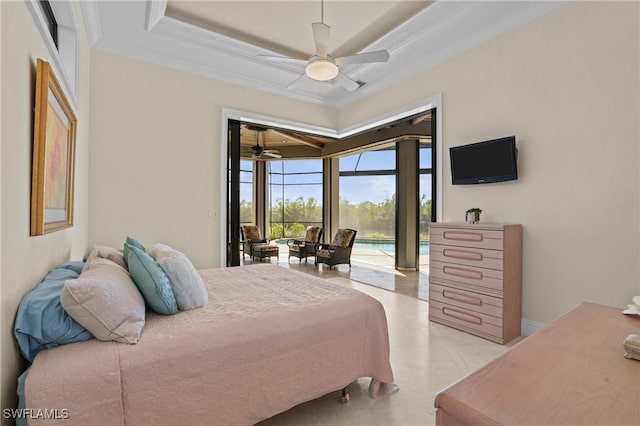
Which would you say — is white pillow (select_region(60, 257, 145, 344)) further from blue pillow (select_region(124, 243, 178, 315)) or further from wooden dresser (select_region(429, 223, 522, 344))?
wooden dresser (select_region(429, 223, 522, 344))

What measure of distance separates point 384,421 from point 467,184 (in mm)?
2628

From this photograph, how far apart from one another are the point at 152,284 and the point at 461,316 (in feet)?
9.55

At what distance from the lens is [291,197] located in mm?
9609

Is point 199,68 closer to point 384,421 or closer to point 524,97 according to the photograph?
point 524,97

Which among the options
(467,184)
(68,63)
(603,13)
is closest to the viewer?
(68,63)

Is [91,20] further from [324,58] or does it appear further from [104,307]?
[104,307]

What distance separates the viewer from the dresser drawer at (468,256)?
9.61 feet

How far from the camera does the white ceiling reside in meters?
3.08

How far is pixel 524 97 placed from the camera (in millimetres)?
3059

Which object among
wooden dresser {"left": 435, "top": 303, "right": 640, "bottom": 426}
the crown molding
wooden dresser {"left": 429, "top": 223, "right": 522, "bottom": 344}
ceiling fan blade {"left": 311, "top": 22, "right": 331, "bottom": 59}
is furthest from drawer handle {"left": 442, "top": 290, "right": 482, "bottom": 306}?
the crown molding

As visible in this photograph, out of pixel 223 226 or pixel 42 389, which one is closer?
pixel 42 389

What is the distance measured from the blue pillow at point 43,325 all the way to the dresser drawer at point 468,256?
10.1 ft

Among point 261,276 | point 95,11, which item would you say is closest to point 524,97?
point 261,276

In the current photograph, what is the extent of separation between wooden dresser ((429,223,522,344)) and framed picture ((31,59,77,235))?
3253 mm
